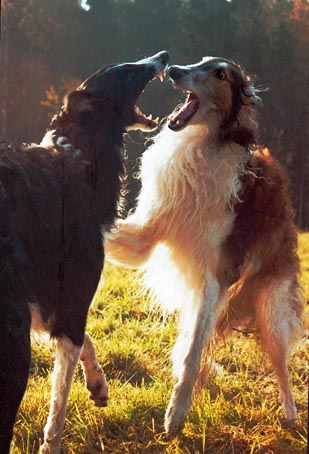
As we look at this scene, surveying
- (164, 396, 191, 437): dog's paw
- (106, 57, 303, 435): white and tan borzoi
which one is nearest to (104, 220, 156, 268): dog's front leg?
(106, 57, 303, 435): white and tan borzoi

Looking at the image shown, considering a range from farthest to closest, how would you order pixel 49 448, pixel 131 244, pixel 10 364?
pixel 131 244
pixel 49 448
pixel 10 364

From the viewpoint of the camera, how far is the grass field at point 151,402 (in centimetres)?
263

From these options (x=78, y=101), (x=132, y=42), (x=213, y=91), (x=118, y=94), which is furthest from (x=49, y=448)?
(x=213, y=91)

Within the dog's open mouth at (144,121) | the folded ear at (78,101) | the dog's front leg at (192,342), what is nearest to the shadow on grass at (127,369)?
the dog's front leg at (192,342)

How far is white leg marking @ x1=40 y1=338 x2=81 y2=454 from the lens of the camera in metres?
2.61

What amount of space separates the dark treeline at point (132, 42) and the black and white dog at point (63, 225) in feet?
0.29

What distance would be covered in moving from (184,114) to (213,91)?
35 cm

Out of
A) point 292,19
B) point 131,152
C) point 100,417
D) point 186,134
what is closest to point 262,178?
point 186,134

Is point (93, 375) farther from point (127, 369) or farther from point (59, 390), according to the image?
point (59, 390)

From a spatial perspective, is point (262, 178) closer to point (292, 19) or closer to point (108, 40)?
point (292, 19)

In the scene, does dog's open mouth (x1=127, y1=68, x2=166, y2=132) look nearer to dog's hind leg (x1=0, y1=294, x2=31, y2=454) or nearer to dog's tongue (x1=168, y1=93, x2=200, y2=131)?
dog's tongue (x1=168, y1=93, x2=200, y2=131)

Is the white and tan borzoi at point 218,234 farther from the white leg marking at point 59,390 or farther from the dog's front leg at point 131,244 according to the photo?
the white leg marking at point 59,390

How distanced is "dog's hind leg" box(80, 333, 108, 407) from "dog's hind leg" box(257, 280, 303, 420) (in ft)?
3.10

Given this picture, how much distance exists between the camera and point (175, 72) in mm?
2865
